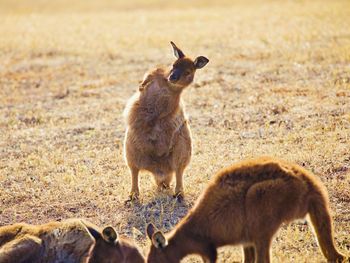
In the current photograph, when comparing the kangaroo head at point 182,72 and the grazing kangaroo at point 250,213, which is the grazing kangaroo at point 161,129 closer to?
the kangaroo head at point 182,72

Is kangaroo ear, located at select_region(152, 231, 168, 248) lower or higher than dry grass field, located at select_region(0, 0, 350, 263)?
higher

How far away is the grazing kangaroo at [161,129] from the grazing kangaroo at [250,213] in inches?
109

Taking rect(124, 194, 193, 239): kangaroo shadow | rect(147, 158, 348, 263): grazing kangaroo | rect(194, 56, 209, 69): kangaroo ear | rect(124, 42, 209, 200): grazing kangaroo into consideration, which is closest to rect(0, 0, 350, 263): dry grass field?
rect(124, 194, 193, 239): kangaroo shadow

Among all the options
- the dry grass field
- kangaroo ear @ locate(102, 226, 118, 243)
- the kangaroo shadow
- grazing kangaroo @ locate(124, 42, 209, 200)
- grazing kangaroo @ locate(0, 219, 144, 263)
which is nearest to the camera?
kangaroo ear @ locate(102, 226, 118, 243)

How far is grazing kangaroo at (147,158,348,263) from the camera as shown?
258 inches

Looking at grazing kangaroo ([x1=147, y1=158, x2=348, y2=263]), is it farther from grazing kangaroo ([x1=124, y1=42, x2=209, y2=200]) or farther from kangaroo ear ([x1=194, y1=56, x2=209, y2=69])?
kangaroo ear ([x1=194, y1=56, x2=209, y2=69])

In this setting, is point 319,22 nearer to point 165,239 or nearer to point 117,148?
point 117,148

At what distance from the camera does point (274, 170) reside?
672 cm

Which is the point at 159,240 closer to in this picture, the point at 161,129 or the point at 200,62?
the point at 161,129

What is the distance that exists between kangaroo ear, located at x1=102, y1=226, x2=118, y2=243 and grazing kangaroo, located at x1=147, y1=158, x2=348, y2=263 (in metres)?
0.35

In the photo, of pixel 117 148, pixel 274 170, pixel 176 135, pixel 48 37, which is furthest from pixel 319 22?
pixel 274 170

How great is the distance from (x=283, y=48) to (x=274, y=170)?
42.0 ft

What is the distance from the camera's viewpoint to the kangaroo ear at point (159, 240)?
643 cm

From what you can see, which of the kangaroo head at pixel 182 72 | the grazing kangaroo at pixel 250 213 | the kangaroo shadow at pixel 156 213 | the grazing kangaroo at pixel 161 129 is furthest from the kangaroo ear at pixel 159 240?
the kangaroo head at pixel 182 72
